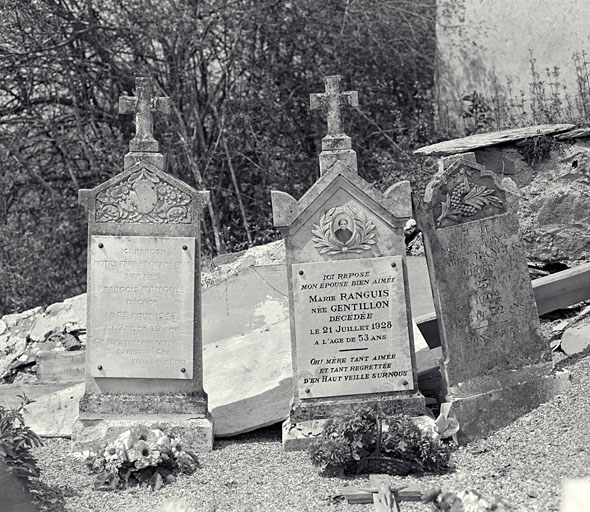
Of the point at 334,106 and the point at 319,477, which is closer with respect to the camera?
the point at 319,477

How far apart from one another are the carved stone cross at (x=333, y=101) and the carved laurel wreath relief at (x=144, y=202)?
1.14m

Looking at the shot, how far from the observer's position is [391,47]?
38.8 feet

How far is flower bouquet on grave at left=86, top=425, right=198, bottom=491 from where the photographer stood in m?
5.38

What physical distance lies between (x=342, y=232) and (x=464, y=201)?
0.85 metres

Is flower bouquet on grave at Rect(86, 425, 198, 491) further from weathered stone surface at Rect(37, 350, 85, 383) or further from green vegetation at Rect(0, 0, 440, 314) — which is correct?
green vegetation at Rect(0, 0, 440, 314)

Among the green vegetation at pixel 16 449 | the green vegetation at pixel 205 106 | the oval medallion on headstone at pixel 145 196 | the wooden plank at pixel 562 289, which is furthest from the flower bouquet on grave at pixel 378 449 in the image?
the green vegetation at pixel 205 106

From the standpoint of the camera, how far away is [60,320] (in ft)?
29.4

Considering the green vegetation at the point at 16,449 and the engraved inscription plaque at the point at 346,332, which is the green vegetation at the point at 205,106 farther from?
the green vegetation at the point at 16,449

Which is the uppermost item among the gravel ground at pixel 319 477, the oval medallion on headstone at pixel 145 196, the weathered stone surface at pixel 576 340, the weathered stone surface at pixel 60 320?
the oval medallion on headstone at pixel 145 196

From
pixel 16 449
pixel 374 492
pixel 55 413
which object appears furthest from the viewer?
pixel 55 413

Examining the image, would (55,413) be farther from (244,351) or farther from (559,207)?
(559,207)

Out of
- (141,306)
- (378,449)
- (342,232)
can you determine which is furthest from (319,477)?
(141,306)

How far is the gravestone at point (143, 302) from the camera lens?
20.8 ft

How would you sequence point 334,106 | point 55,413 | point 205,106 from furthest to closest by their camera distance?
1. point 205,106
2. point 55,413
3. point 334,106
